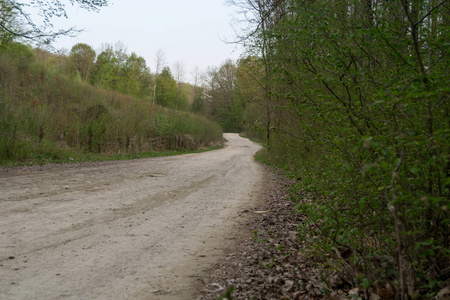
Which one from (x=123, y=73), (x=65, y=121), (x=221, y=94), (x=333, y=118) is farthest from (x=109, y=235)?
(x=221, y=94)

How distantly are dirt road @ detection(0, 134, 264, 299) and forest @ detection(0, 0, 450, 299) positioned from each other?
1.55 meters

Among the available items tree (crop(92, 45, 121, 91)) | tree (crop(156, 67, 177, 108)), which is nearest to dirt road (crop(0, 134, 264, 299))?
tree (crop(92, 45, 121, 91))

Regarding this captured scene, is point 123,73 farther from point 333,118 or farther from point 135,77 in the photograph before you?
point 333,118

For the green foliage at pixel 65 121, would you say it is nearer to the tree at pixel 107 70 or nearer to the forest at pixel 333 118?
the forest at pixel 333 118

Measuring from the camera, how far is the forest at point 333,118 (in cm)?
248

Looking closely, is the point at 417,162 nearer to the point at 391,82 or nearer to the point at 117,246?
the point at 391,82

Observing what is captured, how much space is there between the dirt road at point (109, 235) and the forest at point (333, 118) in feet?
5.10

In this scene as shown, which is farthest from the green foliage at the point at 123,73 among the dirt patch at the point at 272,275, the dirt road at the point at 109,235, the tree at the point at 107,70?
the dirt patch at the point at 272,275

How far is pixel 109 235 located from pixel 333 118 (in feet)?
11.8

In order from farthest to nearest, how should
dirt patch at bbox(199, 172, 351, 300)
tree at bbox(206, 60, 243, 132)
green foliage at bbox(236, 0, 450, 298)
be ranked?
tree at bbox(206, 60, 243, 132)
dirt patch at bbox(199, 172, 351, 300)
green foliage at bbox(236, 0, 450, 298)

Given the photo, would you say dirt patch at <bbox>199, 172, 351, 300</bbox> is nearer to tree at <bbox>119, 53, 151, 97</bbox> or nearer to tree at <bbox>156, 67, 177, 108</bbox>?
tree at <bbox>119, 53, 151, 97</bbox>

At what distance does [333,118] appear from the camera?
4.18 m

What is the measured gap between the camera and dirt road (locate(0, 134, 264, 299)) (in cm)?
326

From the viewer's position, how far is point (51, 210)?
5883 mm
